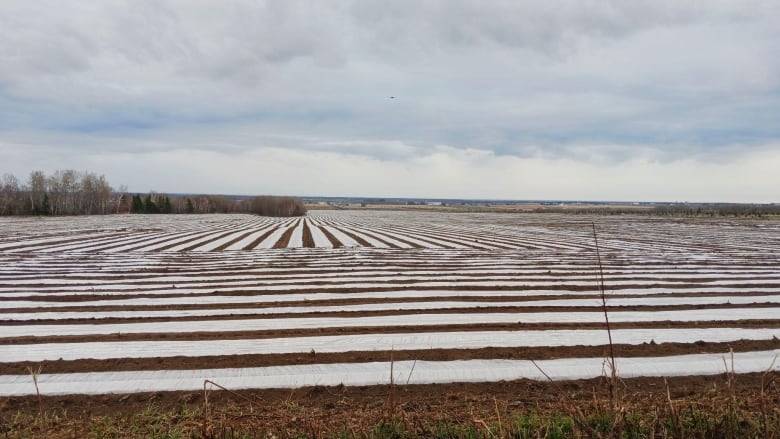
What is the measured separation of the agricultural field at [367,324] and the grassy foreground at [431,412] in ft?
0.78

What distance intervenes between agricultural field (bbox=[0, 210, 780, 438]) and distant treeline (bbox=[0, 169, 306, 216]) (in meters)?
76.5

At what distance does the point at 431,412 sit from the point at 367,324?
326cm

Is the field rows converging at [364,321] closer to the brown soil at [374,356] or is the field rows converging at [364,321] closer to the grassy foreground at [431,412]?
the brown soil at [374,356]

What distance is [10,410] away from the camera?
14.1 ft

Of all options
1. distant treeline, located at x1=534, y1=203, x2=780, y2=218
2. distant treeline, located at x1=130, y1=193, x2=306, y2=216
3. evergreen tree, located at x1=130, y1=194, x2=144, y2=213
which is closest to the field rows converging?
distant treeline, located at x1=534, y1=203, x2=780, y2=218

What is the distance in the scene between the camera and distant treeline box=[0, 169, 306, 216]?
7512cm

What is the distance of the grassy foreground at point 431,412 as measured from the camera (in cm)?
324

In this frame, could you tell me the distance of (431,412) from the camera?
418 centimetres

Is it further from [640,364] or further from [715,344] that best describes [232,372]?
[715,344]

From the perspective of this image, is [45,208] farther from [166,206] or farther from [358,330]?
[358,330]

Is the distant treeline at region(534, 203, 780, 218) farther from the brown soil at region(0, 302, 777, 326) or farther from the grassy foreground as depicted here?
the grassy foreground

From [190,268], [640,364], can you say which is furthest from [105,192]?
[640,364]

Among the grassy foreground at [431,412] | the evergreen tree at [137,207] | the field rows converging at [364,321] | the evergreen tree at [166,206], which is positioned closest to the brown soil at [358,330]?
the field rows converging at [364,321]

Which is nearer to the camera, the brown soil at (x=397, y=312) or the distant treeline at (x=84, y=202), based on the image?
the brown soil at (x=397, y=312)
